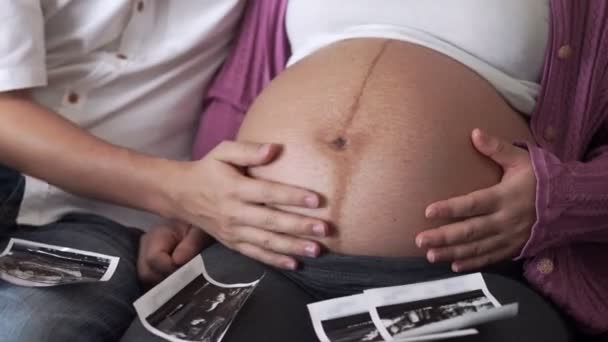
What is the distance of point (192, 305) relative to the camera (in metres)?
0.88

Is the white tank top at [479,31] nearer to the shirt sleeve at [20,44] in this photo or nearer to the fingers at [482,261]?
the fingers at [482,261]

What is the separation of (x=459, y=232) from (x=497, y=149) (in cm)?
12

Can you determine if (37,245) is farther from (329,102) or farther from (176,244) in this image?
(329,102)

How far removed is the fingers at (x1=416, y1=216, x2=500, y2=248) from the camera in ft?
2.93

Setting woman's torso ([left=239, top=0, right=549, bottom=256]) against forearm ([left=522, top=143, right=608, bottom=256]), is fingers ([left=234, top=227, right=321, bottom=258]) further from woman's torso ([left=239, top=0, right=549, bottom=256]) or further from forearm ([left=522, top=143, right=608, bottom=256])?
forearm ([left=522, top=143, right=608, bottom=256])

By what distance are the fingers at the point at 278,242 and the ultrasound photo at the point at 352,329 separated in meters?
0.12

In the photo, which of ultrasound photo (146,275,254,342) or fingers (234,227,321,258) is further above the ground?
fingers (234,227,321,258)

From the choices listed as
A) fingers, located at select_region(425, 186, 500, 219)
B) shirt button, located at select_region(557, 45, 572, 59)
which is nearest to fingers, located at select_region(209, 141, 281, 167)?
fingers, located at select_region(425, 186, 500, 219)

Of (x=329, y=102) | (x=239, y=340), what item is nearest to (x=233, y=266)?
(x=239, y=340)

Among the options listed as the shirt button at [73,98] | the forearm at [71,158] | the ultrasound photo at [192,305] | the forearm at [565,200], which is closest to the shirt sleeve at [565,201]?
the forearm at [565,200]

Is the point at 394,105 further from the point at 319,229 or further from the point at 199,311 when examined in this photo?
the point at 199,311

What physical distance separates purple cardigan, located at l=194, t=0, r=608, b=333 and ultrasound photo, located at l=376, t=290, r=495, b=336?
0.48 ft

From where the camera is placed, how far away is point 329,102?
0.98 meters

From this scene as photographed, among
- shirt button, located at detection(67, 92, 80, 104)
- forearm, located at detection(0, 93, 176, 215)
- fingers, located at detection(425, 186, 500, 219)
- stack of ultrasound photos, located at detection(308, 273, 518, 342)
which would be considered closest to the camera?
stack of ultrasound photos, located at detection(308, 273, 518, 342)
